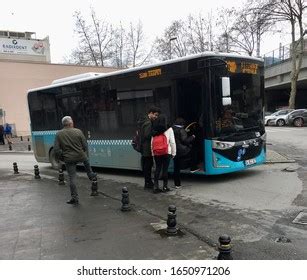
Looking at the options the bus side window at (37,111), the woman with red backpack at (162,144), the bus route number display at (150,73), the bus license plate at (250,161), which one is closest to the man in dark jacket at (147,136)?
the woman with red backpack at (162,144)

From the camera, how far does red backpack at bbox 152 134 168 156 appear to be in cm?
925

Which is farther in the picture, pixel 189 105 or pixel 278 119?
pixel 278 119

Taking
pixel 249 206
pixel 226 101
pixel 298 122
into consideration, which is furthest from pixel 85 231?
pixel 298 122

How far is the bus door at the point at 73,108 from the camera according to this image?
13359 mm

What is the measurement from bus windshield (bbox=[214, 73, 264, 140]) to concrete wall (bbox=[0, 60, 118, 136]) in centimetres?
3073

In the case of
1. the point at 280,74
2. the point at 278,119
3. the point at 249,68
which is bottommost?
the point at 278,119

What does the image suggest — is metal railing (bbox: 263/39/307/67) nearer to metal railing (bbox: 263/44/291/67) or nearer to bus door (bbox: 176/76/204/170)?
metal railing (bbox: 263/44/291/67)

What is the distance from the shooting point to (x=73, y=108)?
13656mm

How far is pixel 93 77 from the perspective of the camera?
12.7 metres

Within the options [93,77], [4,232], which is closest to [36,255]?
[4,232]

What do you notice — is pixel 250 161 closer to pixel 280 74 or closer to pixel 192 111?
pixel 192 111

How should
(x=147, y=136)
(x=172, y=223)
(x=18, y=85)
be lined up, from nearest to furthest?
(x=172, y=223) < (x=147, y=136) < (x=18, y=85)

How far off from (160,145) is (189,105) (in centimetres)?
153

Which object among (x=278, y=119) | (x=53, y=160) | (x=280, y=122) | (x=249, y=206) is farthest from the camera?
(x=278, y=119)
